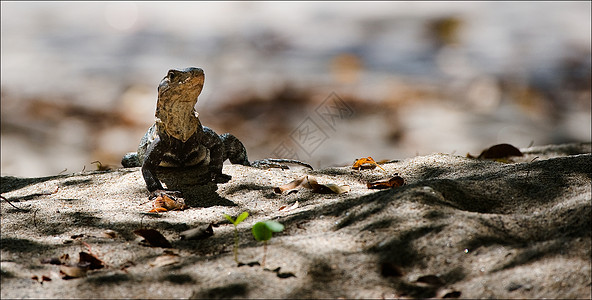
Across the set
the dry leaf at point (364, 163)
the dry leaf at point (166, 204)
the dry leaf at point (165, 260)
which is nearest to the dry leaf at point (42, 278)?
the dry leaf at point (165, 260)

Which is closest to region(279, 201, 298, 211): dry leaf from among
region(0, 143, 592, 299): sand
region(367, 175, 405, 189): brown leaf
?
region(0, 143, 592, 299): sand

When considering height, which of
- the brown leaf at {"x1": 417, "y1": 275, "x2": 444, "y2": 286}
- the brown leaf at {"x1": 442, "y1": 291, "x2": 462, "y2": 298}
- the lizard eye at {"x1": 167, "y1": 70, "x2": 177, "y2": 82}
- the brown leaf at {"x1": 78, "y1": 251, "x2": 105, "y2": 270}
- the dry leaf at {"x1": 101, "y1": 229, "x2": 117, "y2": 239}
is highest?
the lizard eye at {"x1": 167, "y1": 70, "x2": 177, "y2": 82}

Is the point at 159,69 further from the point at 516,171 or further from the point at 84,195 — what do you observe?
the point at 516,171

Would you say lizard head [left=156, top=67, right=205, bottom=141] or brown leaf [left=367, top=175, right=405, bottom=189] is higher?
lizard head [left=156, top=67, right=205, bottom=141]

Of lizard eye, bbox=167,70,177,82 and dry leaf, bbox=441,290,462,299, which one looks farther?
lizard eye, bbox=167,70,177,82

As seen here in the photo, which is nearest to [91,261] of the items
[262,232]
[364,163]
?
[262,232]

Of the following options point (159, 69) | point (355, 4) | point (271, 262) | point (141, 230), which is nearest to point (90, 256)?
point (141, 230)

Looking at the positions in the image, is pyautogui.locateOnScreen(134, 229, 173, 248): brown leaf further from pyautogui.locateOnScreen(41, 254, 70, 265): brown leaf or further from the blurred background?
the blurred background
